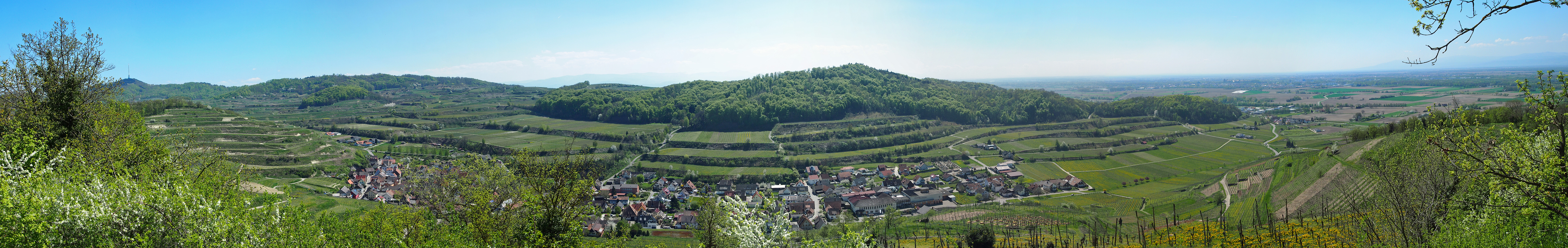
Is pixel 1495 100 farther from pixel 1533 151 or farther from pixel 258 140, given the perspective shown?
pixel 258 140

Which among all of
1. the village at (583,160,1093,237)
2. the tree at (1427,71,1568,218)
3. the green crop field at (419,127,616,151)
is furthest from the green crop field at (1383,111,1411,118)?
the green crop field at (419,127,616,151)

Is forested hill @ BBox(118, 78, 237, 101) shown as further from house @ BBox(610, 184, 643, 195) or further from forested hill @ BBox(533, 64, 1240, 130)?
house @ BBox(610, 184, 643, 195)

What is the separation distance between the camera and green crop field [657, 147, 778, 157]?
6225cm

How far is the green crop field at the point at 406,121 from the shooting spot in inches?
3393

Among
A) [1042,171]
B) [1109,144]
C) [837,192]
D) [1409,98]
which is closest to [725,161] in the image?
[837,192]

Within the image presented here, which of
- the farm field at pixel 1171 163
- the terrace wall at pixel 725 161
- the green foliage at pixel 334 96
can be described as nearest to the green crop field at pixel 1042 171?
the farm field at pixel 1171 163

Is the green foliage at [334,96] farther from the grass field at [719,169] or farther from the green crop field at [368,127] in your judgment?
the grass field at [719,169]

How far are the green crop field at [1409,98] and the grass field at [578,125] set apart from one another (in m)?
122

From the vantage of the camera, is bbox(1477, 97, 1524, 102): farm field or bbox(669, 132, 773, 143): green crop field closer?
bbox(669, 132, 773, 143): green crop field

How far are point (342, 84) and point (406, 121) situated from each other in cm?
8270

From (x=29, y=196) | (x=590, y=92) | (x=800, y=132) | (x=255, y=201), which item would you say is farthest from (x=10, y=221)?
(x=590, y=92)

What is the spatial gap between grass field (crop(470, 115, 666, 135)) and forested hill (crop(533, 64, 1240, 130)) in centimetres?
301

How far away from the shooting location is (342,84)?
149 meters

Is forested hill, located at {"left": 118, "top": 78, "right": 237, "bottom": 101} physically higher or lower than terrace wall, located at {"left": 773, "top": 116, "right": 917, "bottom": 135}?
higher
